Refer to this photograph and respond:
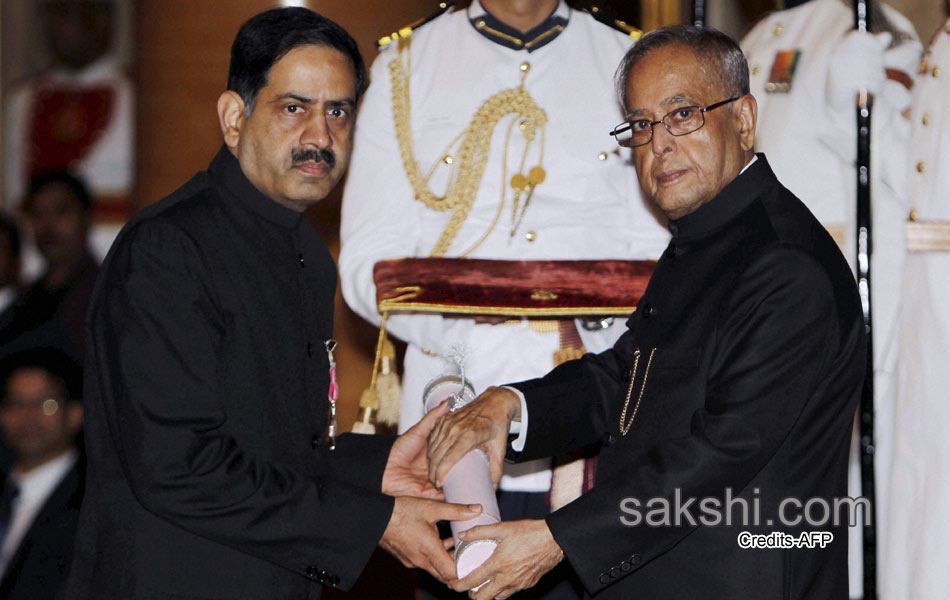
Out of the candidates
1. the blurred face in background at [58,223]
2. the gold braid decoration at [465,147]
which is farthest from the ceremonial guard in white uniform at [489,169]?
the blurred face in background at [58,223]

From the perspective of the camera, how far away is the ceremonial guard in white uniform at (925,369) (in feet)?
10.8

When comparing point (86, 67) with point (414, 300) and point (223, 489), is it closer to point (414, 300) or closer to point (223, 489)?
point (414, 300)

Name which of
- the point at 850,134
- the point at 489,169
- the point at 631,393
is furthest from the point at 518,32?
the point at 631,393

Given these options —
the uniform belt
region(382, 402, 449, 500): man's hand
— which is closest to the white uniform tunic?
region(382, 402, 449, 500): man's hand

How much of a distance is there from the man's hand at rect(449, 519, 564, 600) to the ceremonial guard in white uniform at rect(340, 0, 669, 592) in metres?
0.84

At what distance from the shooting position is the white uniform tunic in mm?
2943

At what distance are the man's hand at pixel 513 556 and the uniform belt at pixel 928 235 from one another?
1.85m

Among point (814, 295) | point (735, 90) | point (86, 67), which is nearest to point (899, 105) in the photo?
point (735, 90)

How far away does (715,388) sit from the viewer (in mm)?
1970

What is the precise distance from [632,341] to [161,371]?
3.23 feet

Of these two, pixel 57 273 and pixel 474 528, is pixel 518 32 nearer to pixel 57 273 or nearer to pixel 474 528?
pixel 474 528

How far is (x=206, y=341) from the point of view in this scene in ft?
6.30

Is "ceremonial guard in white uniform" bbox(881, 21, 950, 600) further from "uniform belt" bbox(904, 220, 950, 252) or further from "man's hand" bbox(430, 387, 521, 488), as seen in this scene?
"man's hand" bbox(430, 387, 521, 488)

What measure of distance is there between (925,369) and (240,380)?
2243mm
